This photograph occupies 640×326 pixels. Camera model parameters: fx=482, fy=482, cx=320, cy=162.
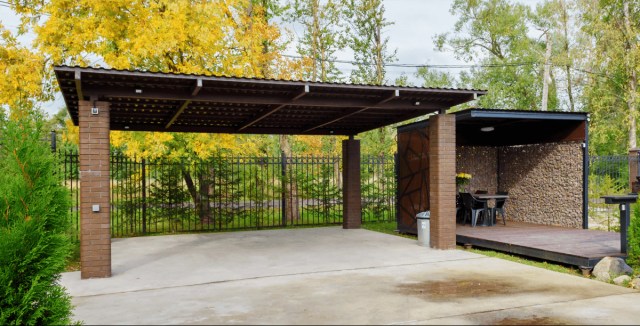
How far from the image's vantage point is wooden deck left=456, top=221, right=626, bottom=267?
25.2ft

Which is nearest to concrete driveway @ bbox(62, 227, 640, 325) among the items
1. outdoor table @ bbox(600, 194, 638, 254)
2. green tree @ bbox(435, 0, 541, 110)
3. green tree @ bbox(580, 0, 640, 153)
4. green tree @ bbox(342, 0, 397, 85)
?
outdoor table @ bbox(600, 194, 638, 254)

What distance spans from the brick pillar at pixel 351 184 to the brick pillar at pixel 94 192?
7156 millimetres

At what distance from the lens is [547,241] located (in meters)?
9.06

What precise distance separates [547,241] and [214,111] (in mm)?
7012

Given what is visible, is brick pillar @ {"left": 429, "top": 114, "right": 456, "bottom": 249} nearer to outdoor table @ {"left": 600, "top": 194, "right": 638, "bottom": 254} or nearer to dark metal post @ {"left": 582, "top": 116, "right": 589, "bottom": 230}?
outdoor table @ {"left": 600, "top": 194, "right": 638, "bottom": 254}

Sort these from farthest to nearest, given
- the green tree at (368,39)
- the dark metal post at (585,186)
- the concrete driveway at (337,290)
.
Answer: the green tree at (368,39) < the dark metal post at (585,186) < the concrete driveway at (337,290)

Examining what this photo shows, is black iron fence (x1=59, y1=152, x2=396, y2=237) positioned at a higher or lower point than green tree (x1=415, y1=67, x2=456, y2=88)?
lower

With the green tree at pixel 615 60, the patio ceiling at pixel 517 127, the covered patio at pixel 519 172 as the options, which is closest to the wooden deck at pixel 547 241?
the covered patio at pixel 519 172

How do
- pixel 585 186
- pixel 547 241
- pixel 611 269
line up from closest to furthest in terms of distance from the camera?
→ pixel 611 269, pixel 547 241, pixel 585 186

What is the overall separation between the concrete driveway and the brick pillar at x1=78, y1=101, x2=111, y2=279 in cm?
34

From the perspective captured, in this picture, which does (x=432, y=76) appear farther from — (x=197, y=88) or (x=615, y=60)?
(x=197, y=88)

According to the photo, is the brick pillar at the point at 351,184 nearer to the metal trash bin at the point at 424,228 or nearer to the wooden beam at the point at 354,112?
the wooden beam at the point at 354,112

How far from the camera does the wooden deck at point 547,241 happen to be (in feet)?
25.2

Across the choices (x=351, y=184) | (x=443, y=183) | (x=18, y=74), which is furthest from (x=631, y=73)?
(x=18, y=74)
